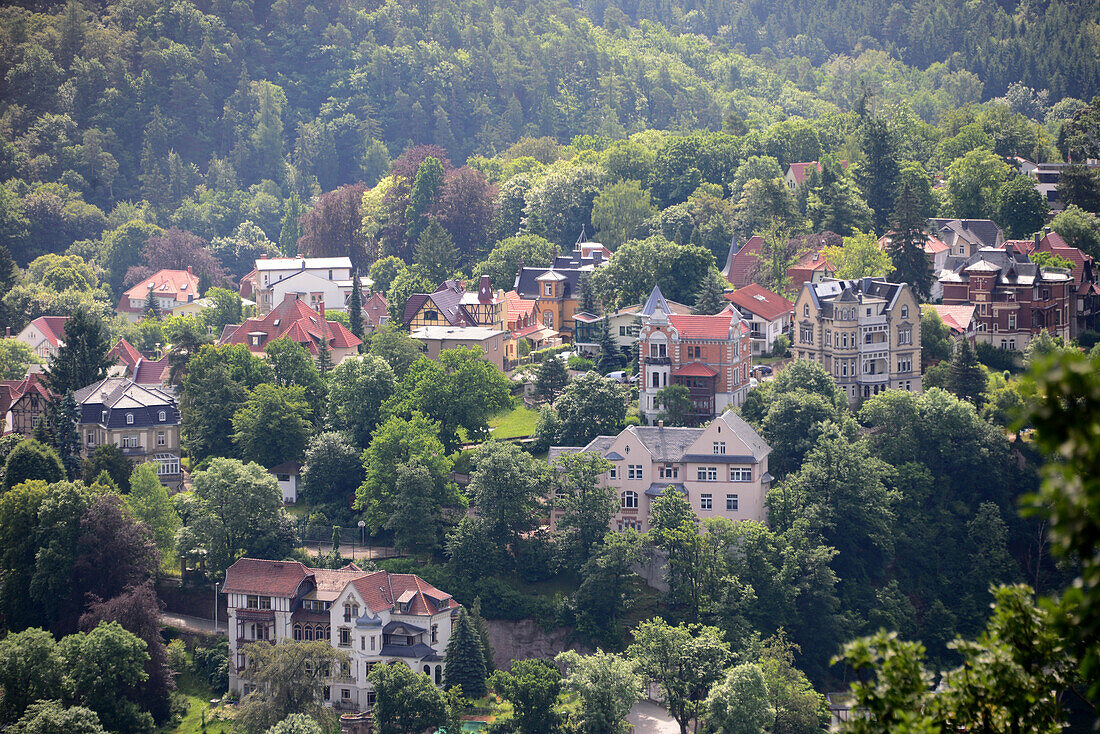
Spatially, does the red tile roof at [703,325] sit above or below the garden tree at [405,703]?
above

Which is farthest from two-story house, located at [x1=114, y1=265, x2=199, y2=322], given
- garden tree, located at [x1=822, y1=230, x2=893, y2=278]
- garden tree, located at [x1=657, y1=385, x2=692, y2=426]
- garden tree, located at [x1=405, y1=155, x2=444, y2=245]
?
garden tree, located at [x1=657, y1=385, x2=692, y2=426]

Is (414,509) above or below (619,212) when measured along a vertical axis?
below

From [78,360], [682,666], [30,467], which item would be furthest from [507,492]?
[78,360]

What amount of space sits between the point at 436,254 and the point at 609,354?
34513 millimetres

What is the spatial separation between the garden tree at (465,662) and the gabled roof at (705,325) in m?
24.8

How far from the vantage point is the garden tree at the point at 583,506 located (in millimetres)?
75750

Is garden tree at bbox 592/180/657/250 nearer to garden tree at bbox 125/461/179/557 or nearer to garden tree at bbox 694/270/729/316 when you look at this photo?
garden tree at bbox 694/270/729/316

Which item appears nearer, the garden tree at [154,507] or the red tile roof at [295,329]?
the garden tree at [154,507]

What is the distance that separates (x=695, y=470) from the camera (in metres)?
77.1

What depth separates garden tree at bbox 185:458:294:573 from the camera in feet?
254

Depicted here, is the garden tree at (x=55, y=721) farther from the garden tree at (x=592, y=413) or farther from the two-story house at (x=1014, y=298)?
the two-story house at (x=1014, y=298)

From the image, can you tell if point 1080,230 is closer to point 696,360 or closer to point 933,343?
point 933,343

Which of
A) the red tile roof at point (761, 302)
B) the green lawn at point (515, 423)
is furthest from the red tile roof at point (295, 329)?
the red tile roof at point (761, 302)

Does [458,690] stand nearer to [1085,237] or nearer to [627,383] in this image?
[627,383]
